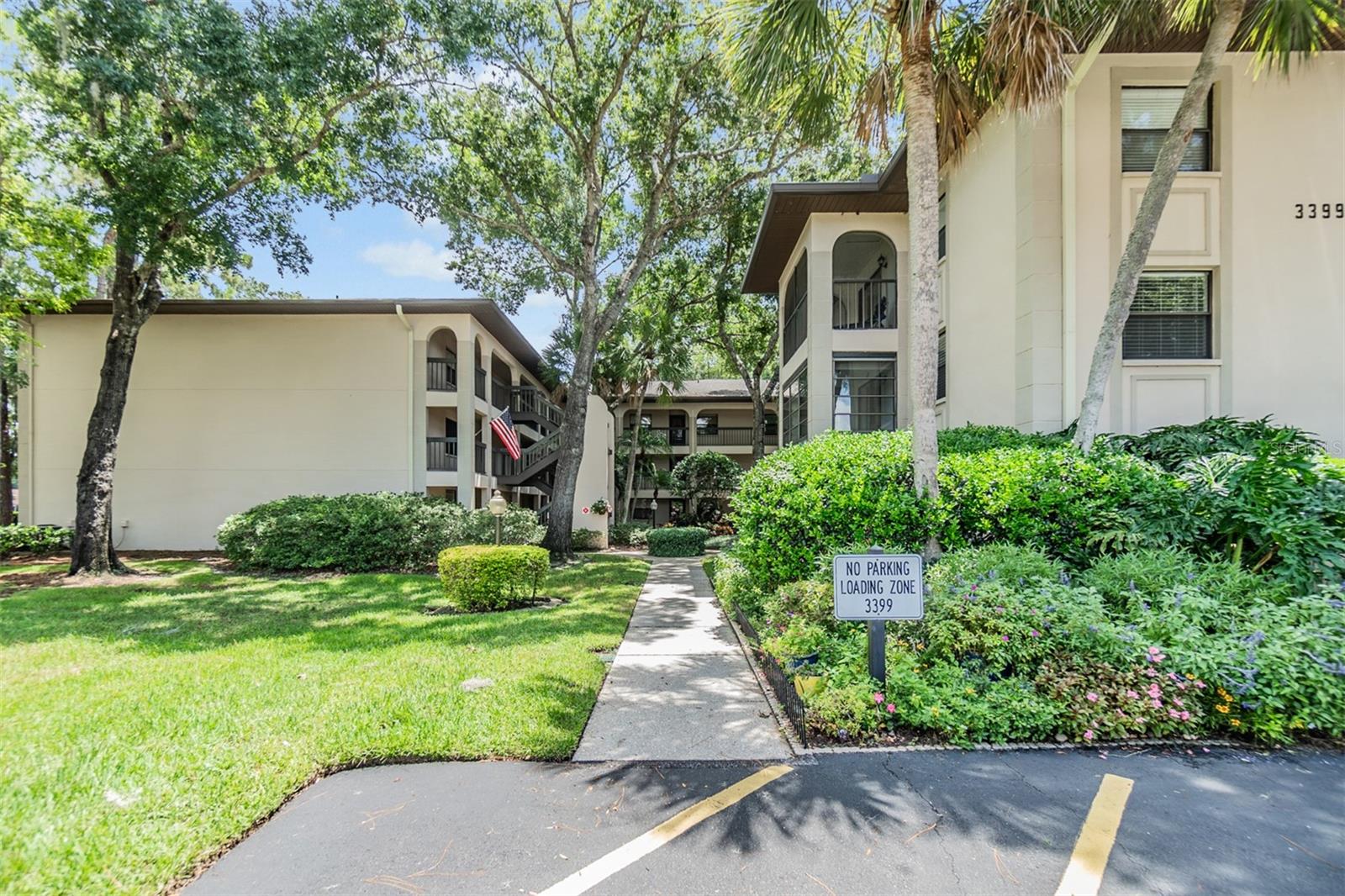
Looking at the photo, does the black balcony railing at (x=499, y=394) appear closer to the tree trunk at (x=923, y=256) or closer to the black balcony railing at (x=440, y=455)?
the black balcony railing at (x=440, y=455)

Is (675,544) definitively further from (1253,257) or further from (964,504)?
(1253,257)

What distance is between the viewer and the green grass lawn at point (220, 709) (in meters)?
3.05

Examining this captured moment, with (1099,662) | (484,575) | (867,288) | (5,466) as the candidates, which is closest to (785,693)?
(1099,662)

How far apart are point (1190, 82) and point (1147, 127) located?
1.73 m

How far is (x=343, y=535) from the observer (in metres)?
12.7

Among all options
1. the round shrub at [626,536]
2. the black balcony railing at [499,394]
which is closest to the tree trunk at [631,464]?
the round shrub at [626,536]

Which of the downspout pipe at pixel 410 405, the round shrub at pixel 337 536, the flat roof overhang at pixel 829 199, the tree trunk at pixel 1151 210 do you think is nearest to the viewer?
the tree trunk at pixel 1151 210

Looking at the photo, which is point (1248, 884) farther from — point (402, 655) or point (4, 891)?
point (402, 655)

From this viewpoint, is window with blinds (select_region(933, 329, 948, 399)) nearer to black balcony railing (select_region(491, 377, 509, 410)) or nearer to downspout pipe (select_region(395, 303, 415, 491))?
downspout pipe (select_region(395, 303, 415, 491))

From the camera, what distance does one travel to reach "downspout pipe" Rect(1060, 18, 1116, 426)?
8234mm

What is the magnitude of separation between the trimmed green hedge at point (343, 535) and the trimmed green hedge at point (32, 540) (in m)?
6.23

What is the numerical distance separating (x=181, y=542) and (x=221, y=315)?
6174 mm

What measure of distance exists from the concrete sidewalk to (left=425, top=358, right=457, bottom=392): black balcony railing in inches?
449

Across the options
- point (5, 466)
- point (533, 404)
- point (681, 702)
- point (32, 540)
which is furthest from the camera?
point (533, 404)
